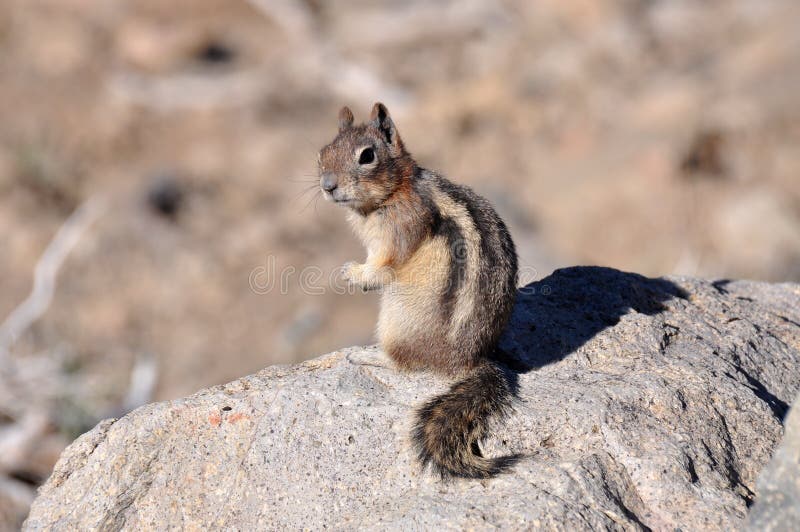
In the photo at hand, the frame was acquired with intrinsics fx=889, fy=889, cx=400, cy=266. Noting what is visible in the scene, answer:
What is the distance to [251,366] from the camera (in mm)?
12219

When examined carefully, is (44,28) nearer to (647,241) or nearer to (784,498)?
(647,241)

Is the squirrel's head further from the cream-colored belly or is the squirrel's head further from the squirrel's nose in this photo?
the cream-colored belly

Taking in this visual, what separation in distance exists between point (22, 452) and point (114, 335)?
13.1 feet

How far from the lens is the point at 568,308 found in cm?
557

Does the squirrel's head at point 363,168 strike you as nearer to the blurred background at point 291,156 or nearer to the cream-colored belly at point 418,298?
the cream-colored belly at point 418,298

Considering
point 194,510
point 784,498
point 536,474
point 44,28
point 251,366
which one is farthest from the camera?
point 44,28

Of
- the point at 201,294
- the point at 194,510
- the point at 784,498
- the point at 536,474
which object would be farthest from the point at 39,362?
the point at 784,498

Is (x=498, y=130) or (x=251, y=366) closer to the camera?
(x=251, y=366)

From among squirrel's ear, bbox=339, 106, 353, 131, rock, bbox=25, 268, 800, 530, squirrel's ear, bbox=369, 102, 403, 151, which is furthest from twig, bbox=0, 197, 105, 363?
squirrel's ear, bbox=369, 102, 403, 151

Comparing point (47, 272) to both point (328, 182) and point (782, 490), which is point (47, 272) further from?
point (782, 490)

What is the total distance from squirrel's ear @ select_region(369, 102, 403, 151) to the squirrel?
143 mm

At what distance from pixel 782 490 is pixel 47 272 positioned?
1220 cm

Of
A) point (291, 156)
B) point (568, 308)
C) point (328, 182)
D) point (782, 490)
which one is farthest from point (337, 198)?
point (291, 156)

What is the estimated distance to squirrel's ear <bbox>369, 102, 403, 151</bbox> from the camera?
5527 mm
